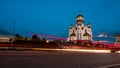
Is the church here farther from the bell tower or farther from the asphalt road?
the asphalt road

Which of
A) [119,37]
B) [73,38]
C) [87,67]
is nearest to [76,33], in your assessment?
[73,38]

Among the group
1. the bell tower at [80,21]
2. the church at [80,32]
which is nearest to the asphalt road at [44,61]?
the bell tower at [80,21]

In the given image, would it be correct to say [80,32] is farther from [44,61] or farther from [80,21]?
[44,61]

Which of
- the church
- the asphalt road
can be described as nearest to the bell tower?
the church

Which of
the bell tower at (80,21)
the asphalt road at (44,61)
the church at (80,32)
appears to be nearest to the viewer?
the asphalt road at (44,61)

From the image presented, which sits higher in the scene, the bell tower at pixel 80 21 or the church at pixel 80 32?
the bell tower at pixel 80 21

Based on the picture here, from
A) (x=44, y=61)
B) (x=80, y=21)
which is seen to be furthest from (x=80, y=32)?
(x=44, y=61)

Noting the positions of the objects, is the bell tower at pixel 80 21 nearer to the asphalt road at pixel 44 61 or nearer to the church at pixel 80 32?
the church at pixel 80 32

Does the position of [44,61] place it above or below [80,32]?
below

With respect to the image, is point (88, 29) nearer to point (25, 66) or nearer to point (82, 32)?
point (82, 32)

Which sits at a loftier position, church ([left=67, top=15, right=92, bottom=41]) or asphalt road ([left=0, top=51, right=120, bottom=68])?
church ([left=67, top=15, right=92, bottom=41])

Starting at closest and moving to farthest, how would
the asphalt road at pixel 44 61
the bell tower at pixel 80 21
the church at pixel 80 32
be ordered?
1. the asphalt road at pixel 44 61
2. the bell tower at pixel 80 21
3. the church at pixel 80 32

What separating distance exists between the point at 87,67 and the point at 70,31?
154 meters

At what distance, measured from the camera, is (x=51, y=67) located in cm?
1449
